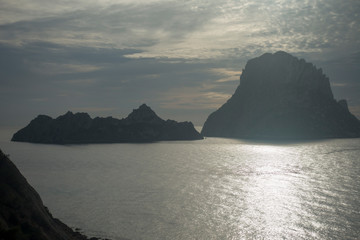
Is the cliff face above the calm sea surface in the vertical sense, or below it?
above

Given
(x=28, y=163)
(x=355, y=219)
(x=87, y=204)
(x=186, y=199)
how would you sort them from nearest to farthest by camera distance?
1. (x=355, y=219)
2. (x=87, y=204)
3. (x=186, y=199)
4. (x=28, y=163)

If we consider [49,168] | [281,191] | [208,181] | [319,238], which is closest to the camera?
[319,238]

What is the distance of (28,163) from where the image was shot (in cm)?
12719

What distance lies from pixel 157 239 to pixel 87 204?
2298cm

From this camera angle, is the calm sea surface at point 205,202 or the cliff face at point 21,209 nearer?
the cliff face at point 21,209

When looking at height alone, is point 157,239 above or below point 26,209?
below

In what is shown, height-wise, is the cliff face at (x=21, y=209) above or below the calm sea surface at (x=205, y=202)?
above

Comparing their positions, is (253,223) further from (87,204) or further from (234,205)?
(87,204)

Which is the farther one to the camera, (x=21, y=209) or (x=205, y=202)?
(x=205, y=202)

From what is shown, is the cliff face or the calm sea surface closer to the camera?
the cliff face

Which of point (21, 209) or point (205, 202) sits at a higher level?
point (21, 209)

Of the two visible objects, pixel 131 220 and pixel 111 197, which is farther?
pixel 111 197

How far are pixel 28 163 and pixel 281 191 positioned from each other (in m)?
103

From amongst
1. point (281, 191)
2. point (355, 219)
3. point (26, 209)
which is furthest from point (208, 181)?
point (26, 209)
